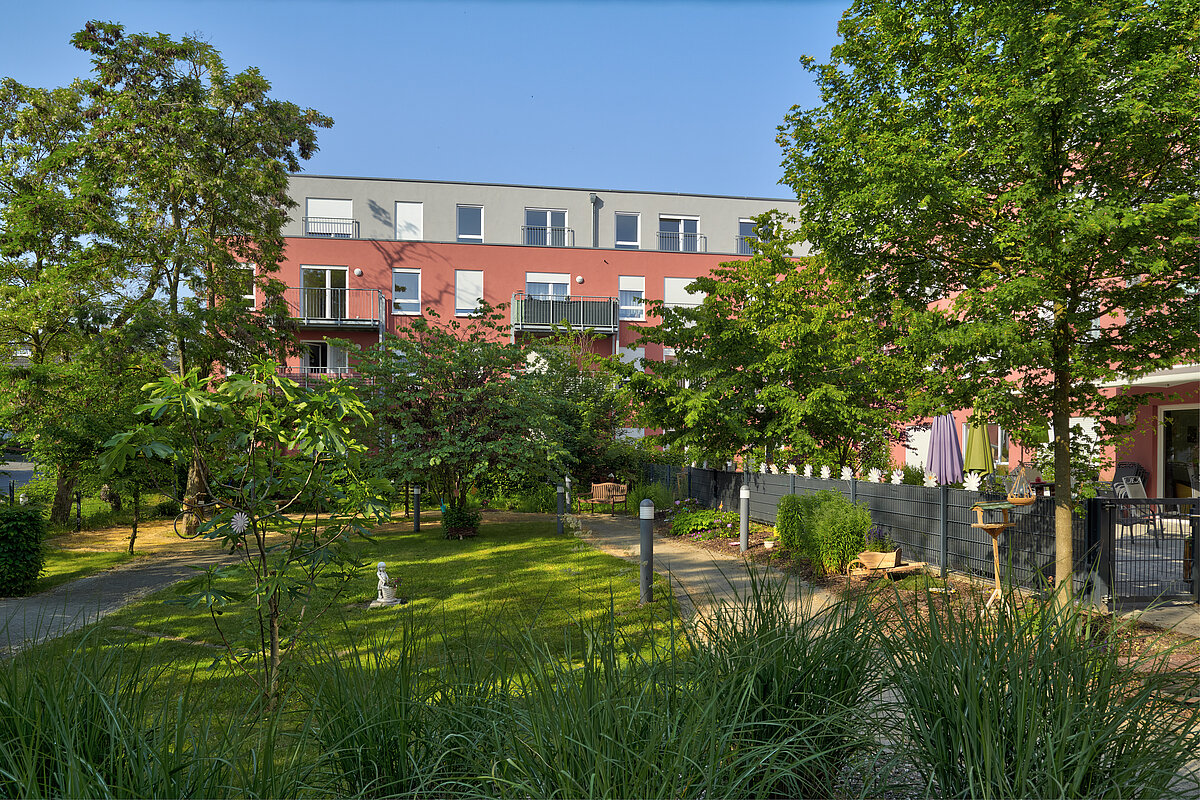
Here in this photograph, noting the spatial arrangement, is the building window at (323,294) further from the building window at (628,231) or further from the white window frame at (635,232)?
the building window at (628,231)

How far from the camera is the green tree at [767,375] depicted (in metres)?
13.1

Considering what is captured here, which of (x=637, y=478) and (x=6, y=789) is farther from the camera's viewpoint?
(x=637, y=478)

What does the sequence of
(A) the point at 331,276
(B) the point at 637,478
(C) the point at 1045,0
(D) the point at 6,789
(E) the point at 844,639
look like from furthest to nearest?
(A) the point at 331,276, (B) the point at 637,478, (C) the point at 1045,0, (E) the point at 844,639, (D) the point at 6,789

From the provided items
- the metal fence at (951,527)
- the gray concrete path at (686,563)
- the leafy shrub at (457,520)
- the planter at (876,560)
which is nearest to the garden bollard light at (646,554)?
the gray concrete path at (686,563)

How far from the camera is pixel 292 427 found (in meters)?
4.86

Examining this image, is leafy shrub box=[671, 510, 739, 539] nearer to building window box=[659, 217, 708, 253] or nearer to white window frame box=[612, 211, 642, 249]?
white window frame box=[612, 211, 642, 249]

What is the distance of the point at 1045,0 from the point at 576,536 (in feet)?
34.8

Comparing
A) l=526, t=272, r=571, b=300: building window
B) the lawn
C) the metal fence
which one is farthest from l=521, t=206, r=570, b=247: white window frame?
the metal fence

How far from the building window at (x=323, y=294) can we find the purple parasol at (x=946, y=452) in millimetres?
21242

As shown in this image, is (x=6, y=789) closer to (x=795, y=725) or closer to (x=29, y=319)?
(x=795, y=725)

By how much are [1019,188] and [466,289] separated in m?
25.7

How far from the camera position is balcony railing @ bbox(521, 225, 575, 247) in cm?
3084

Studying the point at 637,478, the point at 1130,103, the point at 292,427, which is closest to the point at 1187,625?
the point at 1130,103

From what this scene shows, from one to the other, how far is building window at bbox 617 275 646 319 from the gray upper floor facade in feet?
5.47
